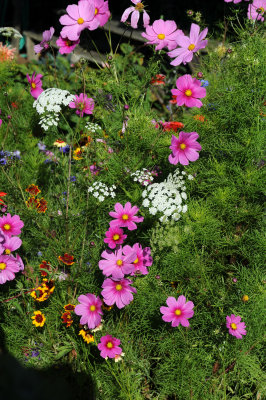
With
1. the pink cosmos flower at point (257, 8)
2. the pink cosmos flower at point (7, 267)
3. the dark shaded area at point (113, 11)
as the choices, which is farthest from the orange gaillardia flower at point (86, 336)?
the dark shaded area at point (113, 11)

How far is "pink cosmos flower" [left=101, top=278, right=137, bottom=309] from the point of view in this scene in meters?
1.84

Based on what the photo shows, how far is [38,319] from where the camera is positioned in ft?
6.72

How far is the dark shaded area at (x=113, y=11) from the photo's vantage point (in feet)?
14.1

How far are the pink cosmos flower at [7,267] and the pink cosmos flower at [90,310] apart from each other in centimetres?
41

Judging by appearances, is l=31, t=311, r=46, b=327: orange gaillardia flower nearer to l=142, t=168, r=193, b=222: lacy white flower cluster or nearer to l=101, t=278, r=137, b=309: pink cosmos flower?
l=101, t=278, r=137, b=309: pink cosmos flower

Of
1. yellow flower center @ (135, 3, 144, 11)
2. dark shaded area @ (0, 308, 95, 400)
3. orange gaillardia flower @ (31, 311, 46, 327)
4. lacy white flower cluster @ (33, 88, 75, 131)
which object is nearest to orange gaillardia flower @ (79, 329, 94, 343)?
orange gaillardia flower @ (31, 311, 46, 327)

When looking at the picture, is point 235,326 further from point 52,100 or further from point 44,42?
point 44,42

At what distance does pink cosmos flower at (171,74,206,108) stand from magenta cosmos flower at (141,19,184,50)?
277 mm

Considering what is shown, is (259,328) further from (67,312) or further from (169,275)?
(67,312)

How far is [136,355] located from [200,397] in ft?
1.23

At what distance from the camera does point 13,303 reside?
2154mm

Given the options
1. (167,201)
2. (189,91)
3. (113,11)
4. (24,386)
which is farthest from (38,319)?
(113,11)

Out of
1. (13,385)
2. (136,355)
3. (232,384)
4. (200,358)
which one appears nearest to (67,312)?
(136,355)

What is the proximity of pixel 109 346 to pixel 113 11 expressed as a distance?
15.6 ft
